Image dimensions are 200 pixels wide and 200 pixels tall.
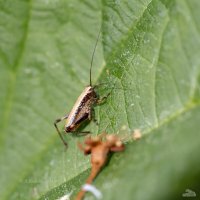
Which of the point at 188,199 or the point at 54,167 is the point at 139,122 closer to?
→ the point at 188,199

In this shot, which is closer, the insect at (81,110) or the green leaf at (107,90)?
the green leaf at (107,90)

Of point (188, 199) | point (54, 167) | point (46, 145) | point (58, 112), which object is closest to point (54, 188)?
point (54, 167)

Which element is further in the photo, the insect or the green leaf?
the insect

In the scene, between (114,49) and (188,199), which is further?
(114,49)
